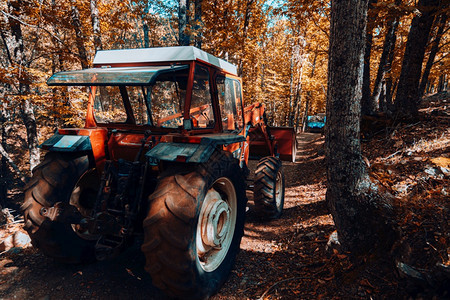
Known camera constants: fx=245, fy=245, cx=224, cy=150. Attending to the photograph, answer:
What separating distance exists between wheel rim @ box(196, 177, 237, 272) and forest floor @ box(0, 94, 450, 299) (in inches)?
15.5

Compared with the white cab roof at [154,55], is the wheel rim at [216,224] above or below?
below

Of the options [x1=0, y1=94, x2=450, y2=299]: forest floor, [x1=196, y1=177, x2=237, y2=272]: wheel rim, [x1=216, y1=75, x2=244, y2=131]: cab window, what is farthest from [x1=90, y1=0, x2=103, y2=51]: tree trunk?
[x1=196, y1=177, x2=237, y2=272]: wheel rim

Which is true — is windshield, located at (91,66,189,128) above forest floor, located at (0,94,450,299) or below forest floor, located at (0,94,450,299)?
above

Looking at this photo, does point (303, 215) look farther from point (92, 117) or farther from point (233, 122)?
point (92, 117)

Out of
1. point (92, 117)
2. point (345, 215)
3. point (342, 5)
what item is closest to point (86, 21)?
point (92, 117)

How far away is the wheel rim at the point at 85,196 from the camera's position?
3401 millimetres

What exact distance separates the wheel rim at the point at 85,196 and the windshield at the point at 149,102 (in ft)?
2.93

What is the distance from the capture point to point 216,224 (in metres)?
3.08

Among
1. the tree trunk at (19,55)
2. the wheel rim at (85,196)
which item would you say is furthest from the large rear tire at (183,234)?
the tree trunk at (19,55)

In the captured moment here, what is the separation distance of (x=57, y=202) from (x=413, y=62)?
353 inches

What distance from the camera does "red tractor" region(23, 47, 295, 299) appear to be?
7.98 ft

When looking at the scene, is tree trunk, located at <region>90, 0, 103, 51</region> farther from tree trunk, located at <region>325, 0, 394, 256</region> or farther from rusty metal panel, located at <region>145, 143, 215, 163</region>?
tree trunk, located at <region>325, 0, 394, 256</region>

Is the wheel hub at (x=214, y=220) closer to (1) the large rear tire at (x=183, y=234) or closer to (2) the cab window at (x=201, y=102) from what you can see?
(1) the large rear tire at (x=183, y=234)

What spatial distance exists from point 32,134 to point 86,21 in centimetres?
641
